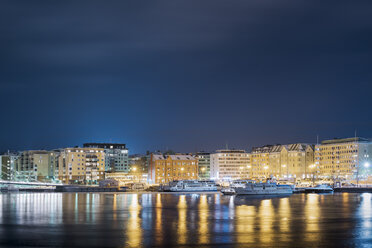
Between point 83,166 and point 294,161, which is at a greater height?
point 294,161

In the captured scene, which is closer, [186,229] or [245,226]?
[186,229]

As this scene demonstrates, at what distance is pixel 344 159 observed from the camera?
17650 cm

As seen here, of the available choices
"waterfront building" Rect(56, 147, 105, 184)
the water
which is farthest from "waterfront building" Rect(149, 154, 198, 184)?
A: the water

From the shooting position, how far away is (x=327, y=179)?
176m

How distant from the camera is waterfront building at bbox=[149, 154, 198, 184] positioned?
170m

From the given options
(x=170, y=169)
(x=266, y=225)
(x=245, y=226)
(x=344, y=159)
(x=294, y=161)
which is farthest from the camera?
(x=294, y=161)

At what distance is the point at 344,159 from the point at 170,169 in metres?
56.6

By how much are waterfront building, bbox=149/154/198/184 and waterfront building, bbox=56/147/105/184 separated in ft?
83.5

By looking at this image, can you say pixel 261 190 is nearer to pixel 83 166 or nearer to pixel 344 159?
pixel 344 159

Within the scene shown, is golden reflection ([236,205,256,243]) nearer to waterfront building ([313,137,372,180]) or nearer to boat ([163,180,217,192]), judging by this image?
boat ([163,180,217,192])

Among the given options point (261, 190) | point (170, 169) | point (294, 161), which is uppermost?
point (294, 161)

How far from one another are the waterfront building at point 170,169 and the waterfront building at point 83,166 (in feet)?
83.5

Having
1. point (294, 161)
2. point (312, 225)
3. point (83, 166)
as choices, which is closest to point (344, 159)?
point (294, 161)

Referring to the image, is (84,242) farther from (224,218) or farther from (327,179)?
(327,179)
